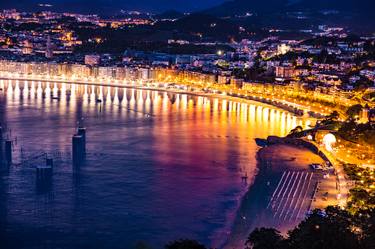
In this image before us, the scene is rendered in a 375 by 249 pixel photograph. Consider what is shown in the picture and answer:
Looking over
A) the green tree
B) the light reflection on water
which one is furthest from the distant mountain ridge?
the green tree

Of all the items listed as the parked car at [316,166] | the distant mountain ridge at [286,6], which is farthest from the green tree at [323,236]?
the distant mountain ridge at [286,6]

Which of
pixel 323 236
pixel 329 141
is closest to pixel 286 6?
pixel 329 141

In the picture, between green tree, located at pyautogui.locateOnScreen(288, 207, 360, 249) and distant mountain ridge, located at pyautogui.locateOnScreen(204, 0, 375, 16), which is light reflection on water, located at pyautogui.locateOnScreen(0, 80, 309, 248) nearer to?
green tree, located at pyautogui.locateOnScreen(288, 207, 360, 249)

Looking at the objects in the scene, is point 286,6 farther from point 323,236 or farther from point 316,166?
point 323,236

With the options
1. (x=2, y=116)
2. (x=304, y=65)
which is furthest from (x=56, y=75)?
(x=2, y=116)

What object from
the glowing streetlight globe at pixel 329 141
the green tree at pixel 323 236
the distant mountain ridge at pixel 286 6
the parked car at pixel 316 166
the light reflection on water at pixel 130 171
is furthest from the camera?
the distant mountain ridge at pixel 286 6

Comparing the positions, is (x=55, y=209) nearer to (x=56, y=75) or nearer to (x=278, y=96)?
(x=278, y=96)

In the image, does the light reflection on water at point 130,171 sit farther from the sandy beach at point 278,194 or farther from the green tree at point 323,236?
the green tree at point 323,236
